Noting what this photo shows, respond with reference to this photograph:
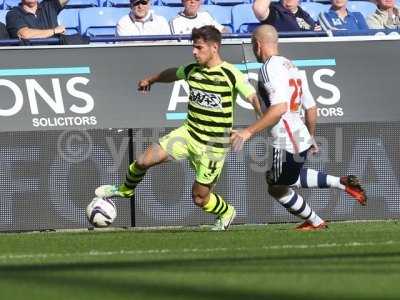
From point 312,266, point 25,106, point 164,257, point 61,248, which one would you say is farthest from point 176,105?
point 312,266

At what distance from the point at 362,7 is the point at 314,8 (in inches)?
44.1

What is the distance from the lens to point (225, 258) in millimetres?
10125

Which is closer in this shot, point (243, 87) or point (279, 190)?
point (243, 87)

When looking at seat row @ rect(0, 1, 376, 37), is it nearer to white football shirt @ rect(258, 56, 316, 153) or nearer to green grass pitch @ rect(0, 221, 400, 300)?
white football shirt @ rect(258, 56, 316, 153)

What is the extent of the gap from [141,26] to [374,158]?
3390mm

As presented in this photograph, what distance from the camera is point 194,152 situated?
545 inches

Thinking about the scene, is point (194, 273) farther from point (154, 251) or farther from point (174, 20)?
point (174, 20)

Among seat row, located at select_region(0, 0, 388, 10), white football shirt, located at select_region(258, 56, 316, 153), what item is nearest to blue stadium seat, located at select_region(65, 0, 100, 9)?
seat row, located at select_region(0, 0, 388, 10)

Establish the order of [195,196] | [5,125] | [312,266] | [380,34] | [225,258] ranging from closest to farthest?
[312,266], [225,258], [195,196], [5,125], [380,34]

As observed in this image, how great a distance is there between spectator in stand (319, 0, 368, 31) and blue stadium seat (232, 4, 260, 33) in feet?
3.92

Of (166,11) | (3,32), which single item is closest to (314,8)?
(166,11)

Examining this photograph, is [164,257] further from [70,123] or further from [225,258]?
[70,123]

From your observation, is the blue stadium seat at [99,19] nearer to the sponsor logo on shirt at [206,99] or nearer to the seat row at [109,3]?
the seat row at [109,3]

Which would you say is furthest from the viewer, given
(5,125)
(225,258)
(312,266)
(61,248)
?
(5,125)
